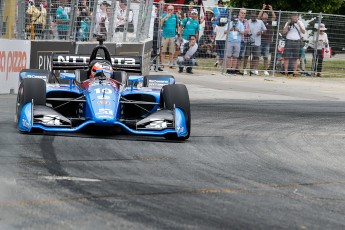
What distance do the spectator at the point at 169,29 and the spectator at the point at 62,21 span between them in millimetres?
6264

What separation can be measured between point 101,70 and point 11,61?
19.4 ft

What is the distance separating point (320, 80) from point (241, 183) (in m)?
18.0

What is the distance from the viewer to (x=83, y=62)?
13.8 m

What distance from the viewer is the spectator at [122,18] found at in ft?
71.2

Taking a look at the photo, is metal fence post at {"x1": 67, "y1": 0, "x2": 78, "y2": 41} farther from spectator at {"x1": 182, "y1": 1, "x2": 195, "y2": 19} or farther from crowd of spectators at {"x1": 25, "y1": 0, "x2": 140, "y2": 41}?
spectator at {"x1": 182, "y1": 1, "x2": 195, "y2": 19}

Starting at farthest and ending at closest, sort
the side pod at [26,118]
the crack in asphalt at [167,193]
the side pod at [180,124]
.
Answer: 1. the side pod at [180,124]
2. the side pod at [26,118]
3. the crack in asphalt at [167,193]

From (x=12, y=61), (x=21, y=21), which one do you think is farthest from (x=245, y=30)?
(x=12, y=61)

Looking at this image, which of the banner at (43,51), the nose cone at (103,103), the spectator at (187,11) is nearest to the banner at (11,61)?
the banner at (43,51)

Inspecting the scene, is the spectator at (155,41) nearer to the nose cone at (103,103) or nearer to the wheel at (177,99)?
the wheel at (177,99)

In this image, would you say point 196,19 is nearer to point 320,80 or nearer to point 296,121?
point 320,80

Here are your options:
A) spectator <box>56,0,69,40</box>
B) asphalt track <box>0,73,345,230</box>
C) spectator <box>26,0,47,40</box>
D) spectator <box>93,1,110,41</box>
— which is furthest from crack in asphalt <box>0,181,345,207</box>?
spectator <box>93,1,110,41</box>

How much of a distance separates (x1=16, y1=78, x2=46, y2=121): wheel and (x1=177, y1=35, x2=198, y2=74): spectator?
44.9 ft

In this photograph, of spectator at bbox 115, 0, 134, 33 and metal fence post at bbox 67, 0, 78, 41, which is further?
spectator at bbox 115, 0, 134, 33

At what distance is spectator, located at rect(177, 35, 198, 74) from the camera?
2533cm
